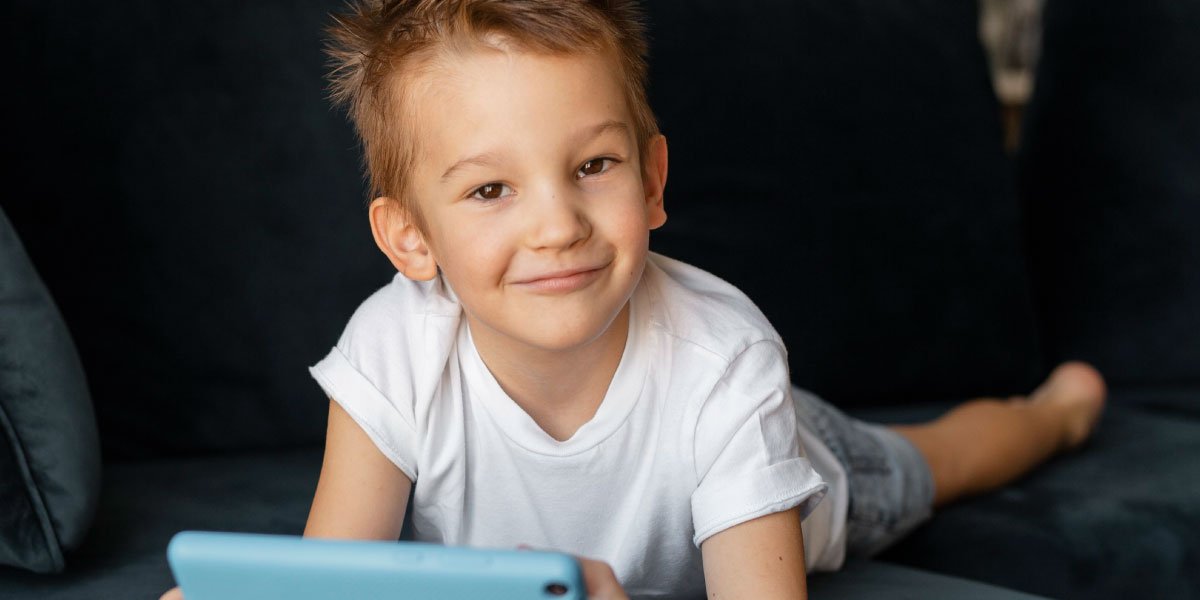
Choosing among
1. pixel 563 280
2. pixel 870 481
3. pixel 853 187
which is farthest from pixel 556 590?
pixel 853 187

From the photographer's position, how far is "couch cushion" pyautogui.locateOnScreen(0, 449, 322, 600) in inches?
40.0

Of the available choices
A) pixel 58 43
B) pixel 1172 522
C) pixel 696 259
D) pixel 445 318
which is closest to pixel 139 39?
pixel 58 43

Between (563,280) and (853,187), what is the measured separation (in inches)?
29.7

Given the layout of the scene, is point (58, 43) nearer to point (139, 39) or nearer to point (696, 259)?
point (139, 39)

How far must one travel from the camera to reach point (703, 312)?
1095 mm

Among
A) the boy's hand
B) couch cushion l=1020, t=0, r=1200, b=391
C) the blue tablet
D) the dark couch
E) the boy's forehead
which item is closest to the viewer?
the blue tablet

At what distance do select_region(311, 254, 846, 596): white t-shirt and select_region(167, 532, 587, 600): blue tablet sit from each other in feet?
1.15

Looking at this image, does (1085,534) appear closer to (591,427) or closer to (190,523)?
(591,427)

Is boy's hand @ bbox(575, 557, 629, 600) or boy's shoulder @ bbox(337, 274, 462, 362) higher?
boy's shoulder @ bbox(337, 274, 462, 362)

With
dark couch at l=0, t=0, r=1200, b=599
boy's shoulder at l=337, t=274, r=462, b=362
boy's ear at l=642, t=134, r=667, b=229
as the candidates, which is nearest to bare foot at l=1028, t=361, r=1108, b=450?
dark couch at l=0, t=0, r=1200, b=599

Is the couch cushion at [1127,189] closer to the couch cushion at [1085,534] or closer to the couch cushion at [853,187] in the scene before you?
the couch cushion at [853,187]

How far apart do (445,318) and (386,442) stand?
123 millimetres

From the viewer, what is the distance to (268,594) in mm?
713

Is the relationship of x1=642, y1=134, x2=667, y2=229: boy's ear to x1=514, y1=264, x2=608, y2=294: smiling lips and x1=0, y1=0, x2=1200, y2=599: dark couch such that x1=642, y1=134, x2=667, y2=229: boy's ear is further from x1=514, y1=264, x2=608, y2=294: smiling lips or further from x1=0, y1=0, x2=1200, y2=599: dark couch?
x1=0, y1=0, x2=1200, y2=599: dark couch
